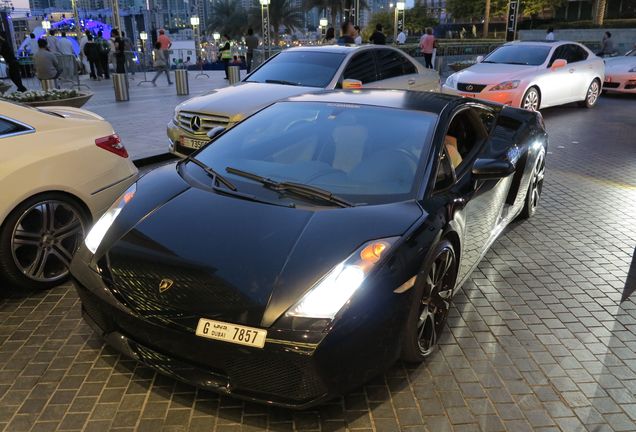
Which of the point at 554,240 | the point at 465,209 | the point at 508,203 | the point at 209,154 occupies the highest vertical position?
the point at 209,154

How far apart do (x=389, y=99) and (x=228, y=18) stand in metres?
61.3

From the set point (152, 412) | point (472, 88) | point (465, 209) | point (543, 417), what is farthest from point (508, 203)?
point (472, 88)

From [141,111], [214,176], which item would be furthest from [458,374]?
[141,111]

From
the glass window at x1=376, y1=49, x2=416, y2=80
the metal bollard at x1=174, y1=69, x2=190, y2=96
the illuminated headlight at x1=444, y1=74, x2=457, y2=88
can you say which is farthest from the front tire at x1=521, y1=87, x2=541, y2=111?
the metal bollard at x1=174, y1=69, x2=190, y2=96

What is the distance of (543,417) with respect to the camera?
9.46ft

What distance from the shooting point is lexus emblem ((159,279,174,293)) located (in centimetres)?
268

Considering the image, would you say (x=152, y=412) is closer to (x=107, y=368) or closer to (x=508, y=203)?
(x=107, y=368)

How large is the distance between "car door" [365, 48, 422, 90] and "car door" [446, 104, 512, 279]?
4563mm

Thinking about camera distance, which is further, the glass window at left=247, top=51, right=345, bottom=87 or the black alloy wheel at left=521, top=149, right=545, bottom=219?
the glass window at left=247, top=51, right=345, bottom=87

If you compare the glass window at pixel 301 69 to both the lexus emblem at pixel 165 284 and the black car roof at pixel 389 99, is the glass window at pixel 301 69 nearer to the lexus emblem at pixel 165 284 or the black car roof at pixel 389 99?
the black car roof at pixel 389 99

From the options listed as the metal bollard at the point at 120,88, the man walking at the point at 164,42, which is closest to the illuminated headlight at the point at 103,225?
the metal bollard at the point at 120,88

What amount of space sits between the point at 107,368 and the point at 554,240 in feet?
13.8

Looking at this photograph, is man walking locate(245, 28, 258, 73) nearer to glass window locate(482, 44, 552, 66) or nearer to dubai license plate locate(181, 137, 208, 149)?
glass window locate(482, 44, 552, 66)

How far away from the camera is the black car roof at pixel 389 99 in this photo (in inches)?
162
